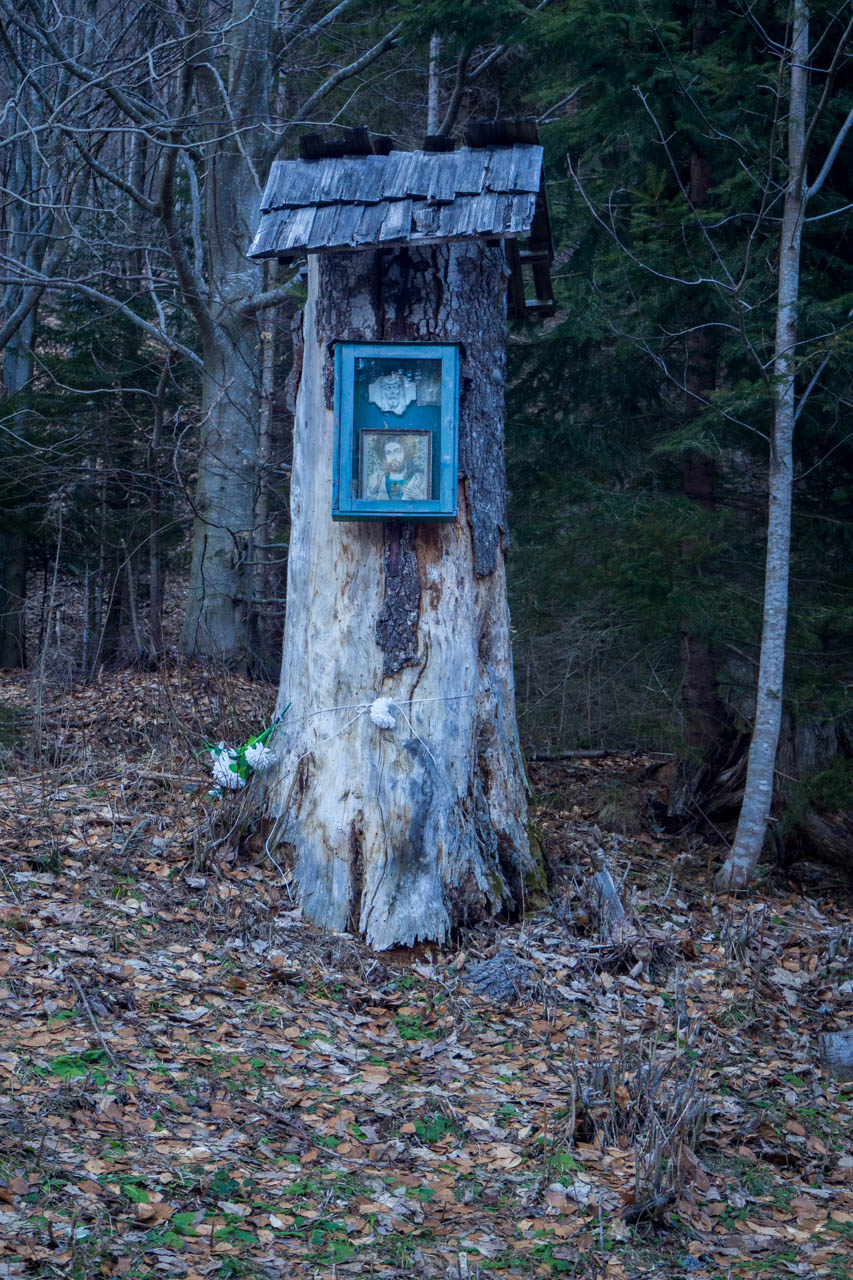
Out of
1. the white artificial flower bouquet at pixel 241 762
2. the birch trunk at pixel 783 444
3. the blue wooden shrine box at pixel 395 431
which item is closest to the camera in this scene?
the blue wooden shrine box at pixel 395 431

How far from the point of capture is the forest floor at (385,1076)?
11.2 ft

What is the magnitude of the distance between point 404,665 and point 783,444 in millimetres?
2932

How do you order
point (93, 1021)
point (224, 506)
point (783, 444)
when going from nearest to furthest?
point (93, 1021), point (783, 444), point (224, 506)

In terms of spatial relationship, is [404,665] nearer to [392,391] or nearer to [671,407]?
[392,391]

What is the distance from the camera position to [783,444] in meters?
6.92

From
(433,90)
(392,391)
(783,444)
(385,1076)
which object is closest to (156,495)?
(433,90)

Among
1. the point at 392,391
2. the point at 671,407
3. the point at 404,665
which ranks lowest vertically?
the point at 404,665

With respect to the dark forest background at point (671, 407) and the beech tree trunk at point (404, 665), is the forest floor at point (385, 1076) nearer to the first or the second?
the beech tree trunk at point (404, 665)

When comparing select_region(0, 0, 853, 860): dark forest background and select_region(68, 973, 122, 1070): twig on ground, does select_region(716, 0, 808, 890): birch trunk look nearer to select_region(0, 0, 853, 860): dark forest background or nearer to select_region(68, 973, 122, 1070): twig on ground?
select_region(0, 0, 853, 860): dark forest background

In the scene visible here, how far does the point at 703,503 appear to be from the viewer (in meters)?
8.35

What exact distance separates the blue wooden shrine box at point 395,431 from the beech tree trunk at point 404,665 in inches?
9.4

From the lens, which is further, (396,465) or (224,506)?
(224,506)

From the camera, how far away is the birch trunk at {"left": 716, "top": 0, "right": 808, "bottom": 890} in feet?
22.4

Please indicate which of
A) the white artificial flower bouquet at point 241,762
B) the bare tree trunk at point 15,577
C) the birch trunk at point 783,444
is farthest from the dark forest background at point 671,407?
the bare tree trunk at point 15,577
